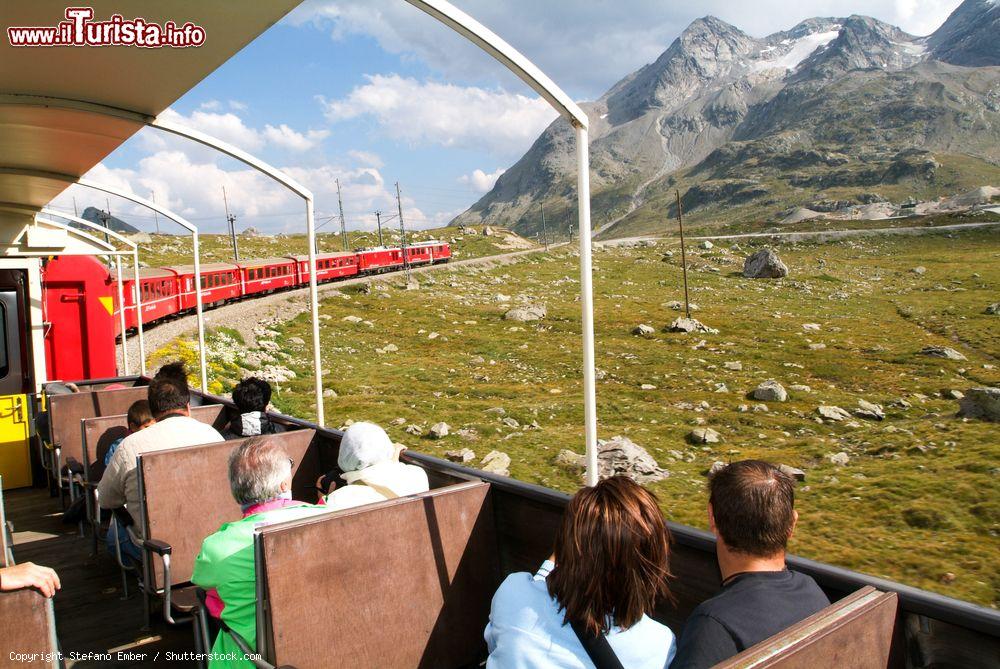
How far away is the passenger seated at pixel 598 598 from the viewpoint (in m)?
2.16

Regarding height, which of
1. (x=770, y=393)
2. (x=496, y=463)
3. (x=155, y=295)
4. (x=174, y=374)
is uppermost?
(x=155, y=295)

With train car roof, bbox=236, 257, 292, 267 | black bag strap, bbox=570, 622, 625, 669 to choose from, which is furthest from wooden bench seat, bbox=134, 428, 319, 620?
train car roof, bbox=236, 257, 292, 267

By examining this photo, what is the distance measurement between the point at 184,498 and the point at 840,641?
4.12m

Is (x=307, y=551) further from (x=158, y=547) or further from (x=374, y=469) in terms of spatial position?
(x=158, y=547)

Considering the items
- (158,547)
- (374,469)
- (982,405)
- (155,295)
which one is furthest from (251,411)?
(155,295)

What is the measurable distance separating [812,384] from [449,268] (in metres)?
34.1

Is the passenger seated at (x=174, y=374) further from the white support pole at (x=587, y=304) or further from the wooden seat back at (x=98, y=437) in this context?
the white support pole at (x=587, y=304)

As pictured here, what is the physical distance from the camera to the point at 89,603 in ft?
17.7

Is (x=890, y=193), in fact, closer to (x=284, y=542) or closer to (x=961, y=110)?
(x=961, y=110)

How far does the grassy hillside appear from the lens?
10812 mm

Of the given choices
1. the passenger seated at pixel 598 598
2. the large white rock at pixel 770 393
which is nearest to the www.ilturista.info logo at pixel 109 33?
the passenger seated at pixel 598 598

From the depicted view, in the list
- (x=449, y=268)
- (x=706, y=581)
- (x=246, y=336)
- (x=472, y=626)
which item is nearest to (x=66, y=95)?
(x=472, y=626)

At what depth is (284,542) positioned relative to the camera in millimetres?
2783

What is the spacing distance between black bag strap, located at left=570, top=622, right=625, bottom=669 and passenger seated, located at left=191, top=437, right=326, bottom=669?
1565 millimetres
